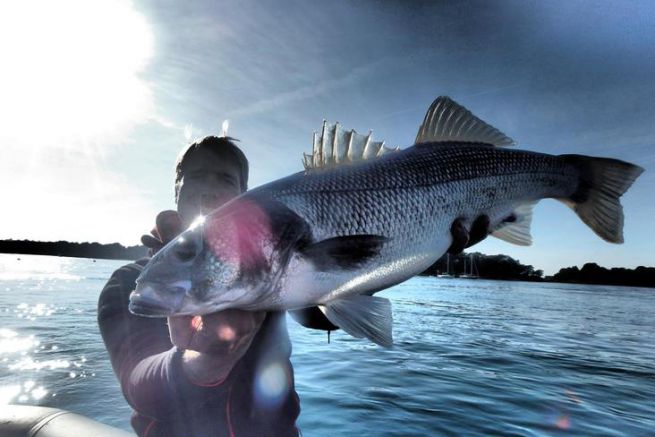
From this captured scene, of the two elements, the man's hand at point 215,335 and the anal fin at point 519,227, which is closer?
the man's hand at point 215,335

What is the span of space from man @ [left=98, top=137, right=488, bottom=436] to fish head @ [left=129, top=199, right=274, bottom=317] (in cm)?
24

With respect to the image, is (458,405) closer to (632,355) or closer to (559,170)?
(559,170)

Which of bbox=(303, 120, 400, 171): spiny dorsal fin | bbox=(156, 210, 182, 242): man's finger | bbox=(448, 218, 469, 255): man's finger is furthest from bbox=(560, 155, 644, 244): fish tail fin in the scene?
bbox=(156, 210, 182, 242): man's finger

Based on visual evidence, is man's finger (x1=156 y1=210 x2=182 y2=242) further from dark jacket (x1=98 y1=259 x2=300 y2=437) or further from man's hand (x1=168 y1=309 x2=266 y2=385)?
man's hand (x1=168 y1=309 x2=266 y2=385)

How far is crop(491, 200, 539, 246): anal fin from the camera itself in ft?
12.0

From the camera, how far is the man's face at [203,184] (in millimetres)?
3965

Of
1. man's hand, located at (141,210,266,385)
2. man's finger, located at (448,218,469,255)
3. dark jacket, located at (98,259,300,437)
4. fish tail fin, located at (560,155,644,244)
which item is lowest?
dark jacket, located at (98,259,300,437)

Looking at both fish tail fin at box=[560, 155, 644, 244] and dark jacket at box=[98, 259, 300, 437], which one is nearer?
dark jacket at box=[98, 259, 300, 437]

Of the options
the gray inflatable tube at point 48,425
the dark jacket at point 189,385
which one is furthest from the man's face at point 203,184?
the gray inflatable tube at point 48,425

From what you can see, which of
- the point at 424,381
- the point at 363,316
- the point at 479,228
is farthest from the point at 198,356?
the point at 424,381

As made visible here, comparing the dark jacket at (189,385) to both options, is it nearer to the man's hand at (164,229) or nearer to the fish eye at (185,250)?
the man's hand at (164,229)

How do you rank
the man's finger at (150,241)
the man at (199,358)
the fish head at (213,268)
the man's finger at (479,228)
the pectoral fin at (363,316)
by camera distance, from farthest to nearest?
1. the man's finger at (150,241)
2. the man's finger at (479,228)
3. the man at (199,358)
4. the pectoral fin at (363,316)
5. the fish head at (213,268)

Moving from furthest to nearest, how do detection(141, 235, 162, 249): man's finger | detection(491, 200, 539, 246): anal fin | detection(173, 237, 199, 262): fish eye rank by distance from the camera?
detection(491, 200, 539, 246): anal fin → detection(141, 235, 162, 249): man's finger → detection(173, 237, 199, 262): fish eye

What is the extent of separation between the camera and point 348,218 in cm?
269
